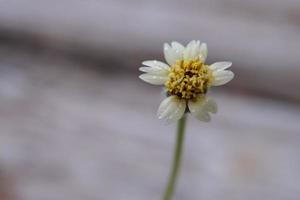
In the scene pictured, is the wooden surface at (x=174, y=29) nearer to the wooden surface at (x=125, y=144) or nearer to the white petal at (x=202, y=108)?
the wooden surface at (x=125, y=144)

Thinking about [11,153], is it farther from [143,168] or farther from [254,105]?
[254,105]

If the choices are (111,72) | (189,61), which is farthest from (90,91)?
(189,61)

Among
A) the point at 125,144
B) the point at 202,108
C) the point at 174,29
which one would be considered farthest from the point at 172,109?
the point at 174,29

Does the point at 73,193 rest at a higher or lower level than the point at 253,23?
lower

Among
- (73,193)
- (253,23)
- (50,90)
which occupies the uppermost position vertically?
(253,23)

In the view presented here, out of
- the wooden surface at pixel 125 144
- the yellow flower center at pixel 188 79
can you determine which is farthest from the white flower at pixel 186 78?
the wooden surface at pixel 125 144

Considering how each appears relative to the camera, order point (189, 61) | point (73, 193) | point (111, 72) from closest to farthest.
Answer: point (189, 61), point (73, 193), point (111, 72)

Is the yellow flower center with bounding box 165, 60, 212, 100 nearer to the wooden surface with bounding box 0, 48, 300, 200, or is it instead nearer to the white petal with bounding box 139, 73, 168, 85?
the white petal with bounding box 139, 73, 168, 85

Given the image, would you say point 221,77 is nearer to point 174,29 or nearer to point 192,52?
point 192,52
